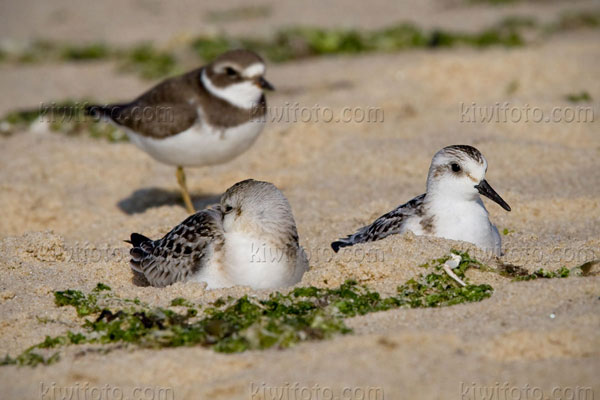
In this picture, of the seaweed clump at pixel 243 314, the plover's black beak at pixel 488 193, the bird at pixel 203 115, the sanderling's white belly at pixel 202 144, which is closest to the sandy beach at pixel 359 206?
the seaweed clump at pixel 243 314

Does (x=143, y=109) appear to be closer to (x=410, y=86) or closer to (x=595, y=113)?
(x=410, y=86)

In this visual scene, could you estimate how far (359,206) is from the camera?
736 cm

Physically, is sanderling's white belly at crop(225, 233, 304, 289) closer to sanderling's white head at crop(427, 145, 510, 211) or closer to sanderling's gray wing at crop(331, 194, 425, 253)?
sanderling's gray wing at crop(331, 194, 425, 253)

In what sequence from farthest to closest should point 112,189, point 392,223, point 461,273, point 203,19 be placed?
point 203,19 < point 112,189 < point 392,223 < point 461,273

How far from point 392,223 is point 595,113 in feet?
15.3

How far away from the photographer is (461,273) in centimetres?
504

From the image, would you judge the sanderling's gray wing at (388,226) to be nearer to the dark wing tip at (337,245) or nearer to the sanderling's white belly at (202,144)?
the dark wing tip at (337,245)

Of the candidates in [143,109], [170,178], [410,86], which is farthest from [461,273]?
[410,86]

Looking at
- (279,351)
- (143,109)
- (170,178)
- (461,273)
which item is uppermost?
(143,109)

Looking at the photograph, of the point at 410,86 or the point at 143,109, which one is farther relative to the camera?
the point at 410,86
